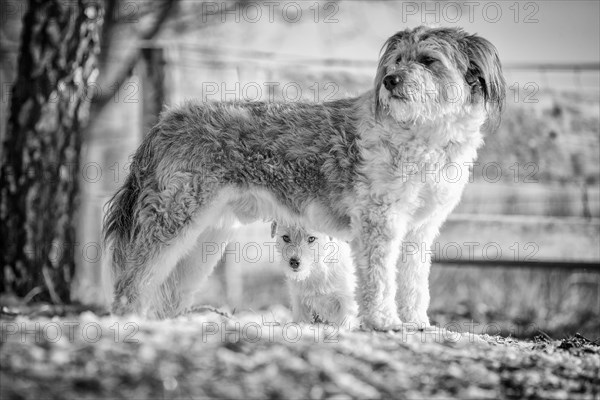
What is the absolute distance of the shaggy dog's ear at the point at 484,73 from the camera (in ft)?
18.5

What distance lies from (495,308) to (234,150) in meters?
5.75

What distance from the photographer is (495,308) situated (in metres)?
10.5

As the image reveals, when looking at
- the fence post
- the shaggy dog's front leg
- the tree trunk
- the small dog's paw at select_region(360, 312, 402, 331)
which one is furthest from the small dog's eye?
the fence post

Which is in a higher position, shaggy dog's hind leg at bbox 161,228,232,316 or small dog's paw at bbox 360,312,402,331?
shaggy dog's hind leg at bbox 161,228,232,316

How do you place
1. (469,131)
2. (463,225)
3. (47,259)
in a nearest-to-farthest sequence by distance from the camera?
(469,131), (47,259), (463,225)

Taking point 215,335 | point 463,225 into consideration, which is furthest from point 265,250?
point 215,335

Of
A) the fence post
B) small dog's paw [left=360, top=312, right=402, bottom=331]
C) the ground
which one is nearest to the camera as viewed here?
the ground

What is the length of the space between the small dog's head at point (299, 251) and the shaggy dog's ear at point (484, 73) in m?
1.82

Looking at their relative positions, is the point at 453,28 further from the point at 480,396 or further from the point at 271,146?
the point at 480,396

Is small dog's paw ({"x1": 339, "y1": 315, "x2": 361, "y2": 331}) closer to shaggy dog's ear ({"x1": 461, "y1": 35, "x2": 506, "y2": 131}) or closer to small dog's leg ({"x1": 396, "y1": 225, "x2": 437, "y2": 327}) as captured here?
small dog's leg ({"x1": 396, "y1": 225, "x2": 437, "y2": 327})

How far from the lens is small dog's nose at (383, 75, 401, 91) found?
539cm

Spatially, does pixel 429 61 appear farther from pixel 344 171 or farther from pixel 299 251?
pixel 299 251

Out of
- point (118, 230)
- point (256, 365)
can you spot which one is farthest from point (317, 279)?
point (256, 365)

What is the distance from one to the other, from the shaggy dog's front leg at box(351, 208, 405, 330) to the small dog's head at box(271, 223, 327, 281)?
121cm
